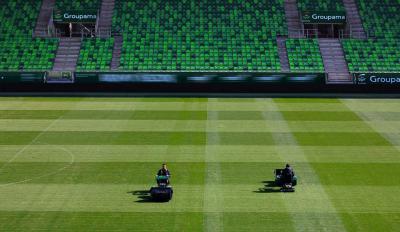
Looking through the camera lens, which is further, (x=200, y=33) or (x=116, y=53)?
(x=200, y=33)

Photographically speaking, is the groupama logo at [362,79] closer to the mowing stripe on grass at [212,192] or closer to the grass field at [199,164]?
the grass field at [199,164]

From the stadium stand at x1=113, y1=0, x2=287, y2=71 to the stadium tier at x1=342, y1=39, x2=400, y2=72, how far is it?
667cm

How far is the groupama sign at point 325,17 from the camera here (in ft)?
184

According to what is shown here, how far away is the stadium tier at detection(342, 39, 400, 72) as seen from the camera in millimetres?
50875

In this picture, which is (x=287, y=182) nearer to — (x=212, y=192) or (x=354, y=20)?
(x=212, y=192)

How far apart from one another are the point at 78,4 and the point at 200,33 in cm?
1329

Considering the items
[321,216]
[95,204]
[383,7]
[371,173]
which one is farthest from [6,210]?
[383,7]

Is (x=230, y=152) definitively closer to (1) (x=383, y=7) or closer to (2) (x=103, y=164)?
(2) (x=103, y=164)

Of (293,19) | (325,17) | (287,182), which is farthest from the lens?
(293,19)

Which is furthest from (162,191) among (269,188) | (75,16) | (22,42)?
(75,16)

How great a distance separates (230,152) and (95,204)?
30.5 feet

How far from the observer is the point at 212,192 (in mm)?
22500

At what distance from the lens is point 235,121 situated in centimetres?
3612

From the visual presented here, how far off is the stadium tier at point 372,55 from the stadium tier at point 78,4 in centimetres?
2543
